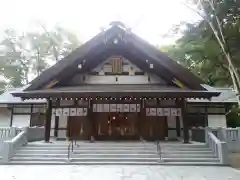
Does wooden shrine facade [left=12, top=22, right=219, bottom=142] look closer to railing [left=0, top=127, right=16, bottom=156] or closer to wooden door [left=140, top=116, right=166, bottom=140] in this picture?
wooden door [left=140, top=116, right=166, bottom=140]

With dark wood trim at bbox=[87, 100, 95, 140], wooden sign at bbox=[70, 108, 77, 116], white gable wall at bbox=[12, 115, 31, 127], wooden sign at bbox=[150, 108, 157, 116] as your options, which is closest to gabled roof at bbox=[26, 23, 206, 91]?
wooden sign at bbox=[70, 108, 77, 116]

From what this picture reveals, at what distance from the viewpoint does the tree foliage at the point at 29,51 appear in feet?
81.7

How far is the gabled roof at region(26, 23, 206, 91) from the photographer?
40.6ft

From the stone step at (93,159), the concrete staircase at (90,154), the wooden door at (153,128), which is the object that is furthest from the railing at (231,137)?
the stone step at (93,159)

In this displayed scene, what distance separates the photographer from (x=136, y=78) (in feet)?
45.4

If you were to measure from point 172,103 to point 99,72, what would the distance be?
4414 mm

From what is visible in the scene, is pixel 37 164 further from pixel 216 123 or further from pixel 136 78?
pixel 216 123

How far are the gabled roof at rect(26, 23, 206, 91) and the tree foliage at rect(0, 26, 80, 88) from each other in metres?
13.9

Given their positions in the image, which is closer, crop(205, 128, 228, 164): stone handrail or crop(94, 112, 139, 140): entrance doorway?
crop(205, 128, 228, 164): stone handrail

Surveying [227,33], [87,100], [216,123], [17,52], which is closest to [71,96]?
[87,100]

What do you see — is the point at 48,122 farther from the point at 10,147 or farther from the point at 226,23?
the point at 226,23

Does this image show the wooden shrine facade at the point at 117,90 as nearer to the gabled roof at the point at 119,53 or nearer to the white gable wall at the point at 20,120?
the gabled roof at the point at 119,53

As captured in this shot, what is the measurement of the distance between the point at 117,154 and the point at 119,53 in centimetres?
587

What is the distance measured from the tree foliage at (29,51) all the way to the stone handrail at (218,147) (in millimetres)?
Answer: 19283
